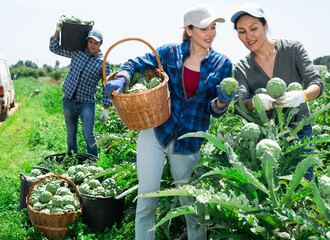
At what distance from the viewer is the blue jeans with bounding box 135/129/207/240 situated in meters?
2.37

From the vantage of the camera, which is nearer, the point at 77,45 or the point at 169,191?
the point at 169,191

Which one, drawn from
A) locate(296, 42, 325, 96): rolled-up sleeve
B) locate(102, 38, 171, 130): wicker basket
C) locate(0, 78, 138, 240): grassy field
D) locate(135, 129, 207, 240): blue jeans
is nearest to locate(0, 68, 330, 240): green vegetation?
locate(0, 78, 138, 240): grassy field

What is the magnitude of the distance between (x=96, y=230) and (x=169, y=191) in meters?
1.87

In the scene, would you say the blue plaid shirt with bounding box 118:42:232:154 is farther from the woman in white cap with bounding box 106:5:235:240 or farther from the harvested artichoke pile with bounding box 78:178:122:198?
the harvested artichoke pile with bounding box 78:178:122:198

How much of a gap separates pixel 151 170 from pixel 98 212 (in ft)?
3.69

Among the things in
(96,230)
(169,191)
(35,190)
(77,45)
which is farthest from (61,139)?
(169,191)

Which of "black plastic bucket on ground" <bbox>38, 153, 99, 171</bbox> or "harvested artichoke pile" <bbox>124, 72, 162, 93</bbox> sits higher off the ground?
"harvested artichoke pile" <bbox>124, 72, 162, 93</bbox>

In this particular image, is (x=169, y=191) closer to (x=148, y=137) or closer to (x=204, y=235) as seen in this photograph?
(x=148, y=137)

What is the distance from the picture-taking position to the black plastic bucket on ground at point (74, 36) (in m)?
4.51

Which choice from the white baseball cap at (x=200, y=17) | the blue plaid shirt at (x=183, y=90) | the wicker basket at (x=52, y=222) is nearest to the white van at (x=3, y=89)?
the wicker basket at (x=52, y=222)

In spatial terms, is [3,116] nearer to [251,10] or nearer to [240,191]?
[251,10]

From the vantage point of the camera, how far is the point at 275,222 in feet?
5.15

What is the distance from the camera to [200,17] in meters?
2.28

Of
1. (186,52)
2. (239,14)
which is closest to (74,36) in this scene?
(186,52)
